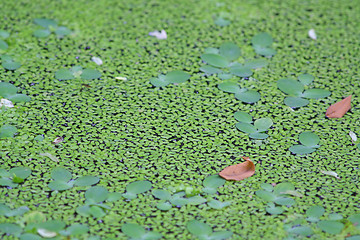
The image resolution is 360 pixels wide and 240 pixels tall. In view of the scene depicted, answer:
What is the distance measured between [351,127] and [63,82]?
1.13 metres

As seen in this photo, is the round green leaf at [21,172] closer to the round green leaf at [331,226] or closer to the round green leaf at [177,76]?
the round green leaf at [177,76]

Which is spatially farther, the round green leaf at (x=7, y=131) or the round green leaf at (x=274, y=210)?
the round green leaf at (x=7, y=131)

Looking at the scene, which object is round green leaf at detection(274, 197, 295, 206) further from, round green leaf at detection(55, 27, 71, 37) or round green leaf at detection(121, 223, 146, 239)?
round green leaf at detection(55, 27, 71, 37)

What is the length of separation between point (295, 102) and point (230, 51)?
391 millimetres

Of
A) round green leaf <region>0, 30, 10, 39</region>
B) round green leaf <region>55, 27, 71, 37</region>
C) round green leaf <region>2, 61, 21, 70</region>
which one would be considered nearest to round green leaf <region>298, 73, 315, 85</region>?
round green leaf <region>55, 27, 71, 37</region>

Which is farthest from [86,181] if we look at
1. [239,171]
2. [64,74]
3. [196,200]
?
[64,74]

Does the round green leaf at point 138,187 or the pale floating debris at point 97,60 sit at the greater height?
the pale floating debris at point 97,60

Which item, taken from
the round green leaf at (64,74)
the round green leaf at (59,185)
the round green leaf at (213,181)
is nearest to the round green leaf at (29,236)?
the round green leaf at (59,185)

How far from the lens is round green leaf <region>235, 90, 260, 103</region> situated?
1.77 m

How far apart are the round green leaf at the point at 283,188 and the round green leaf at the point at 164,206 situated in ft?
1.10

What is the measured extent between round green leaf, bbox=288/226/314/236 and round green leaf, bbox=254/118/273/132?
0.44m

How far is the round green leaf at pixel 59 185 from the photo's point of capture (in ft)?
4.56

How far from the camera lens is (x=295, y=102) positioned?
5.80 feet

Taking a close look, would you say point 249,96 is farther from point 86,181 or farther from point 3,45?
point 3,45
